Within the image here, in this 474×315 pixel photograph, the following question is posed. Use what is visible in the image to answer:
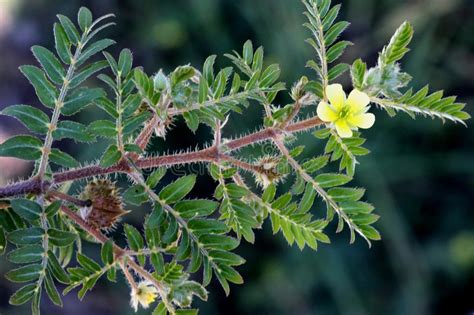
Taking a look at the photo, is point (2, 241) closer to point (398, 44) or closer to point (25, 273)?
point (25, 273)

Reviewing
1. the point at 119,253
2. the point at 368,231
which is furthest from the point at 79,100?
the point at 368,231

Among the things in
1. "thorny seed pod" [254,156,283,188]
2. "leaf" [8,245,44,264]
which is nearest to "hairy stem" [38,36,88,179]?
"leaf" [8,245,44,264]

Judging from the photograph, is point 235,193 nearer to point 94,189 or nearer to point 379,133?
point 94,189

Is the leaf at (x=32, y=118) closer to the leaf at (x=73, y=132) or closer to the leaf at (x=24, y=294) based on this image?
the leaf at (x=73, y=132)

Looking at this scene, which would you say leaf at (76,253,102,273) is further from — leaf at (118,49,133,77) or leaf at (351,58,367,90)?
leaf at (351,58,367,90)

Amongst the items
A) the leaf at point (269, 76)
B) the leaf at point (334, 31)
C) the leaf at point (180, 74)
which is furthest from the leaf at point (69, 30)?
the leaf at point (334, 31)

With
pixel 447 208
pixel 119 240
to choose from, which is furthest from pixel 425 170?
pixel 119 240
